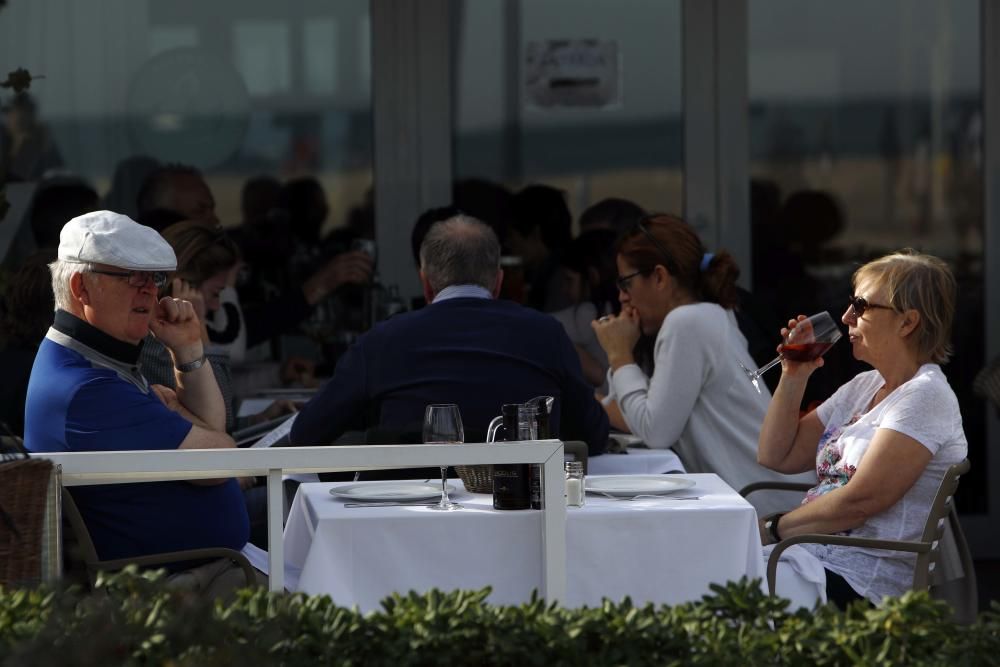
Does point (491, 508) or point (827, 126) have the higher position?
point (827, 126)

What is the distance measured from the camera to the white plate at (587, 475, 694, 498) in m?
3.37

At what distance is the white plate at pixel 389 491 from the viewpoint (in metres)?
3.32

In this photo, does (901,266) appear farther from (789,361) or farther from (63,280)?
(63,280)

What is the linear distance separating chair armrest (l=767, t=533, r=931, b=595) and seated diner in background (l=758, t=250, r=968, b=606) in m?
0.08

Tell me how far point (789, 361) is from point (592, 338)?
6.92 ft

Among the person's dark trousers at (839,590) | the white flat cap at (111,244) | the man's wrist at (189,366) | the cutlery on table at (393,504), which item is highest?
the white flat cap at (111,244)

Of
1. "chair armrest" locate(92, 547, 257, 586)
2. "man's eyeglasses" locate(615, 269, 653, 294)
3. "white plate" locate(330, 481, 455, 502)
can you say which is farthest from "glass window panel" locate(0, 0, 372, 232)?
"chair armrest" locate(92, 547, 257, 586)

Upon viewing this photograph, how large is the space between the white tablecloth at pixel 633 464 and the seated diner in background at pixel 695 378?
0.24 metres

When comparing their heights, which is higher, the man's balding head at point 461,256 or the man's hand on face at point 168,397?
the man's balding head at point 461,256

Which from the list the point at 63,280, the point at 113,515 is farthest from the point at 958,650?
the point at 63,280

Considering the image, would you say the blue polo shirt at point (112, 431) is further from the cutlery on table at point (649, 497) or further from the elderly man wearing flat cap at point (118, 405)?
the cutlery on table at point (649, 497)

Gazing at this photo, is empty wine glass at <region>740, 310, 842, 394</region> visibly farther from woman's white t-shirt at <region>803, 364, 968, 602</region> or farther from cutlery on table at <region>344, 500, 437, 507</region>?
cutlery on table at <region>344, 500, 437, 507</region>

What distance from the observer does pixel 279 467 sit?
9.22ft

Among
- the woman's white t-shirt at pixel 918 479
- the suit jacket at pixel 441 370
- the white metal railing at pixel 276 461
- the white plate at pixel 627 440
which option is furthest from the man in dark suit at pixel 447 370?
the white metal railing at pixel 276 461
